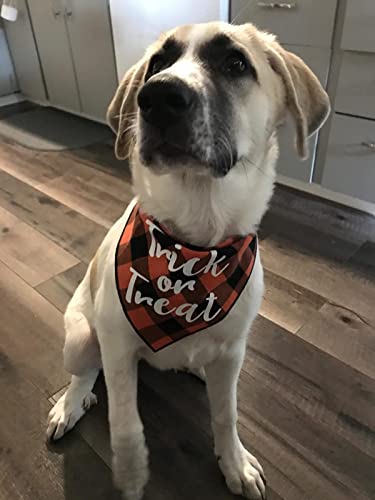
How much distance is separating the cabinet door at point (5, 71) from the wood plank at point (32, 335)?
266 centimetres

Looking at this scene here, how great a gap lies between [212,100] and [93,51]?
8.47 feet

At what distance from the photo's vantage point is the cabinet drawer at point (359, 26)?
6.16 ft

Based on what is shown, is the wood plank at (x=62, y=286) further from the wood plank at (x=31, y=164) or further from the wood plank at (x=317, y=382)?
the wood plank at (x=31, y=164)

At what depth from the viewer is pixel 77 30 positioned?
3156mm

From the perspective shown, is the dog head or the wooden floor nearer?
the dog head

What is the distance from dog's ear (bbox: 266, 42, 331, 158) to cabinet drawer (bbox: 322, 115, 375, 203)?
119cm

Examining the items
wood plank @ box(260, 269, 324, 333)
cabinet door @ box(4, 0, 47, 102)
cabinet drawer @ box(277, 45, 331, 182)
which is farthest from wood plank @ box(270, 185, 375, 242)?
cabinet door @ box(4, 0, 47, 102)

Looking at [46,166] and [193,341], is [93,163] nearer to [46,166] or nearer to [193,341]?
[46,166]

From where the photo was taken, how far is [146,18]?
2.61m

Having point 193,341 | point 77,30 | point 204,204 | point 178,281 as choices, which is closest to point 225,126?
point 204,204

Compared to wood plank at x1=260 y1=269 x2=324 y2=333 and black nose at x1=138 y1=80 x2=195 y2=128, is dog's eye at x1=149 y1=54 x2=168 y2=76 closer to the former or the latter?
black nose at x1=138 y1=80 x2=195 y2=128

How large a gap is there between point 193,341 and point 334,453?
56 cm

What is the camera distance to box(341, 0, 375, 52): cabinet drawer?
188 cm

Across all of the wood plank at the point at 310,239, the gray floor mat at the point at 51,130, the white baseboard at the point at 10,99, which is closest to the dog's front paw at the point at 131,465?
the wood plank at the point at 310,239
